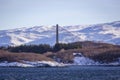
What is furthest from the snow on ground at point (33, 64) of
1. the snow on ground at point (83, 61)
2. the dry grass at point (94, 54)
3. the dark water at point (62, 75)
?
the dark water at point (62, 75)

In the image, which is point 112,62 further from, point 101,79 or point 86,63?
point 101,79

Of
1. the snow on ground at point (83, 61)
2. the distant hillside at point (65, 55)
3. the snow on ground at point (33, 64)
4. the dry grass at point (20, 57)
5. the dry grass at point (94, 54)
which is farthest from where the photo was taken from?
the dry grass at point (94, 54)

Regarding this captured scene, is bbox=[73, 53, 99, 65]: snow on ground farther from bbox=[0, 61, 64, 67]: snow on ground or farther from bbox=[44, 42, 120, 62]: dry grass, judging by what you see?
bbox=[0, 61, 64, 67]: snow on ground

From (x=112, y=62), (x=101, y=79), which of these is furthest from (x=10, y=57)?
(x=101, y=79)

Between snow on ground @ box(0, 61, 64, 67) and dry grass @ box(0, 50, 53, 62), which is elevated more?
dry grass @ box(0, 50, 53, 62)

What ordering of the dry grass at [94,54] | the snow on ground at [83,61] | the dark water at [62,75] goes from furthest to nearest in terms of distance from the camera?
the dry grass at [94,54] → the snow on ground at [83,61] → the dark water at [62,75]

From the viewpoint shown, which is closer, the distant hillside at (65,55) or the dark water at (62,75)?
the dark water at (62,75)

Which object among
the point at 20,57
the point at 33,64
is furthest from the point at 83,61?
the point at 33,64

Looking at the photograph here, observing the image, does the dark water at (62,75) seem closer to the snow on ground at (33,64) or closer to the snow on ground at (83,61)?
→ the snow on ground at (33,64)

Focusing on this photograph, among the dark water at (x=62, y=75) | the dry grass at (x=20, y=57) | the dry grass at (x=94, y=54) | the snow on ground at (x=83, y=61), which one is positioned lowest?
the snow on ground at (x=83, y=61)

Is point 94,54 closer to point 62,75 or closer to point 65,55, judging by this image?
point 65,55

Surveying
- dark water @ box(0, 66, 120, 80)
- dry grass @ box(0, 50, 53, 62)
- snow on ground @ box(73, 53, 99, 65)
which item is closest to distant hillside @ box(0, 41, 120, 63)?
dry grass @ box(0, 50, 53, 62)

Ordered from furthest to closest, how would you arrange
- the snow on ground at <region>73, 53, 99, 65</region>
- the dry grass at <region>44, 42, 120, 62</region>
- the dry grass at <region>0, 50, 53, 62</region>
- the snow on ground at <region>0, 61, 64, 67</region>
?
the dry grass at <region>44, 42, 120, 62</region>, the snow on ground at <region>73, 53, 99, 65</region>, the dry grass at <region>0, 50, 53, 62</region>, the snow on ground at <region>0, 61, 64, 67</region>

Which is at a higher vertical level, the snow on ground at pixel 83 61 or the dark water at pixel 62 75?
the dark water at pixel 62 75
